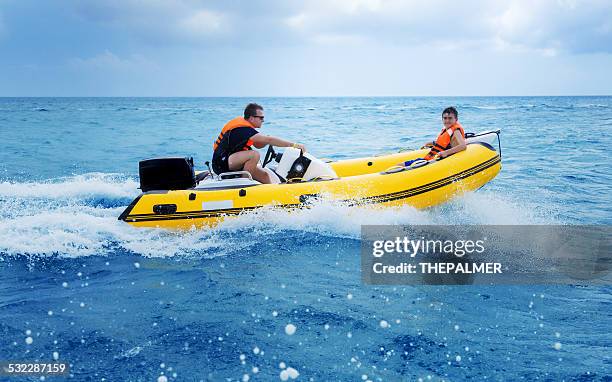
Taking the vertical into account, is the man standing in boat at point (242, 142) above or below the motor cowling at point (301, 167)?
above

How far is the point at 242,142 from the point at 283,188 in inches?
24.9

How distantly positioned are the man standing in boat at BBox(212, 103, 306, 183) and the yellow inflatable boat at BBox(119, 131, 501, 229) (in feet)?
0.39

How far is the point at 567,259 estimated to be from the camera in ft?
15.8

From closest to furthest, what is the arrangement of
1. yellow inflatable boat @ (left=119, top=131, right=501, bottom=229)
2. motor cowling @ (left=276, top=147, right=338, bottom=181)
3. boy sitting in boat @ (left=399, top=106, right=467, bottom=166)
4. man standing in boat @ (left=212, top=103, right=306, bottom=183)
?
1. yellow inflatable boat @ (left=119, top=131, right=501, bottom=229)
2. man standing in boat @ (left=212, top=103, right=306, bottom=183)
3. motor cowling @ (left=276, top=147, right=338, bottom=181)
4. boy sitting in boat @ (left=399, top=106, right=467, bottom=166)

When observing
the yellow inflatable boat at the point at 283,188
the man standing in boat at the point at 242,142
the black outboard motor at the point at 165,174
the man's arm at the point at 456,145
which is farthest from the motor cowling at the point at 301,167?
the man's arm at the point at 456,145

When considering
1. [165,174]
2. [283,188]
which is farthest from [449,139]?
[165,174]

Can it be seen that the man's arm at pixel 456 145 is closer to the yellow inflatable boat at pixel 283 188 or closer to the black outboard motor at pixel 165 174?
the yellow inflatable boat at pixel 283 188

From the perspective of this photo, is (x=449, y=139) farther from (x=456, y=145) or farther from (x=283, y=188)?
(x=283, y=188)

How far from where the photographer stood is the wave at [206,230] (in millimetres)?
4902

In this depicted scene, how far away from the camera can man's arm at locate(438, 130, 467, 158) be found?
617cm

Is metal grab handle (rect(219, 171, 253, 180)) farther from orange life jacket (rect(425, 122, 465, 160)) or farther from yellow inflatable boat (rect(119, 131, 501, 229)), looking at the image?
orange life jacket (rect(425, 122, 465, 160))

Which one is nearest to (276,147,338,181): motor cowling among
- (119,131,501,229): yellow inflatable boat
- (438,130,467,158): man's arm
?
(119,131,501,229): yellow inflatable boat

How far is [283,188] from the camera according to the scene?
545cm

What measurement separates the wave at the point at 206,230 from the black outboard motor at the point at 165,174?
50 cm
